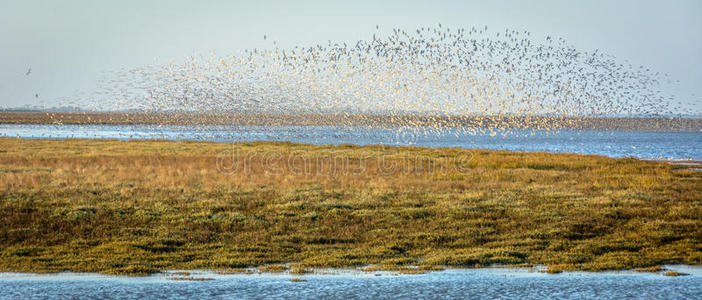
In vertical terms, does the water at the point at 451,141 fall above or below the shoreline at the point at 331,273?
below

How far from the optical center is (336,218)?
90.6 feet

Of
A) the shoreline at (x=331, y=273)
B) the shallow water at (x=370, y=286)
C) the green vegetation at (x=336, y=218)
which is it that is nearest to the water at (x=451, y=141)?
the green vegetation at (x=336, y=218)

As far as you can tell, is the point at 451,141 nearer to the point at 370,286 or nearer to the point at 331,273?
the point at 331,273

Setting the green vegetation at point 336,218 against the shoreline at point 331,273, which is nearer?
the shoreline at point 331,273

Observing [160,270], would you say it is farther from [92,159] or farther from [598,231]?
[92,159]

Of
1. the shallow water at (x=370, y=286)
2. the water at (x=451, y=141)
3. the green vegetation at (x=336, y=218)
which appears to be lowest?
the water at (x=451, y=141)

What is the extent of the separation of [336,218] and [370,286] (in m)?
10.6

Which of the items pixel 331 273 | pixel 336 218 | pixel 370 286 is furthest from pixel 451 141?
pixel 370 286

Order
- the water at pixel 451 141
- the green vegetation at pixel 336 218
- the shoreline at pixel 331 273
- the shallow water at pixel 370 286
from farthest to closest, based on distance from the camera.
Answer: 1. the water at pixel 451 141
2. the green vegetation at pixel 336 218
3. the shoreline at pixel 331 273
4. the shallow water at pixel 370 286

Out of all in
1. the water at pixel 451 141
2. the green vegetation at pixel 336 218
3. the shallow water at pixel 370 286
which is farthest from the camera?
the water at pixel 451 141

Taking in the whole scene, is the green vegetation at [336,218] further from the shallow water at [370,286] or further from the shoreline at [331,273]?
the shallow water at [370,286]

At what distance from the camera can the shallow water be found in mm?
16078

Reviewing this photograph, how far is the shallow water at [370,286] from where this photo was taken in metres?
16.1

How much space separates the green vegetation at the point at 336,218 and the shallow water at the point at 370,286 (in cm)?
109
